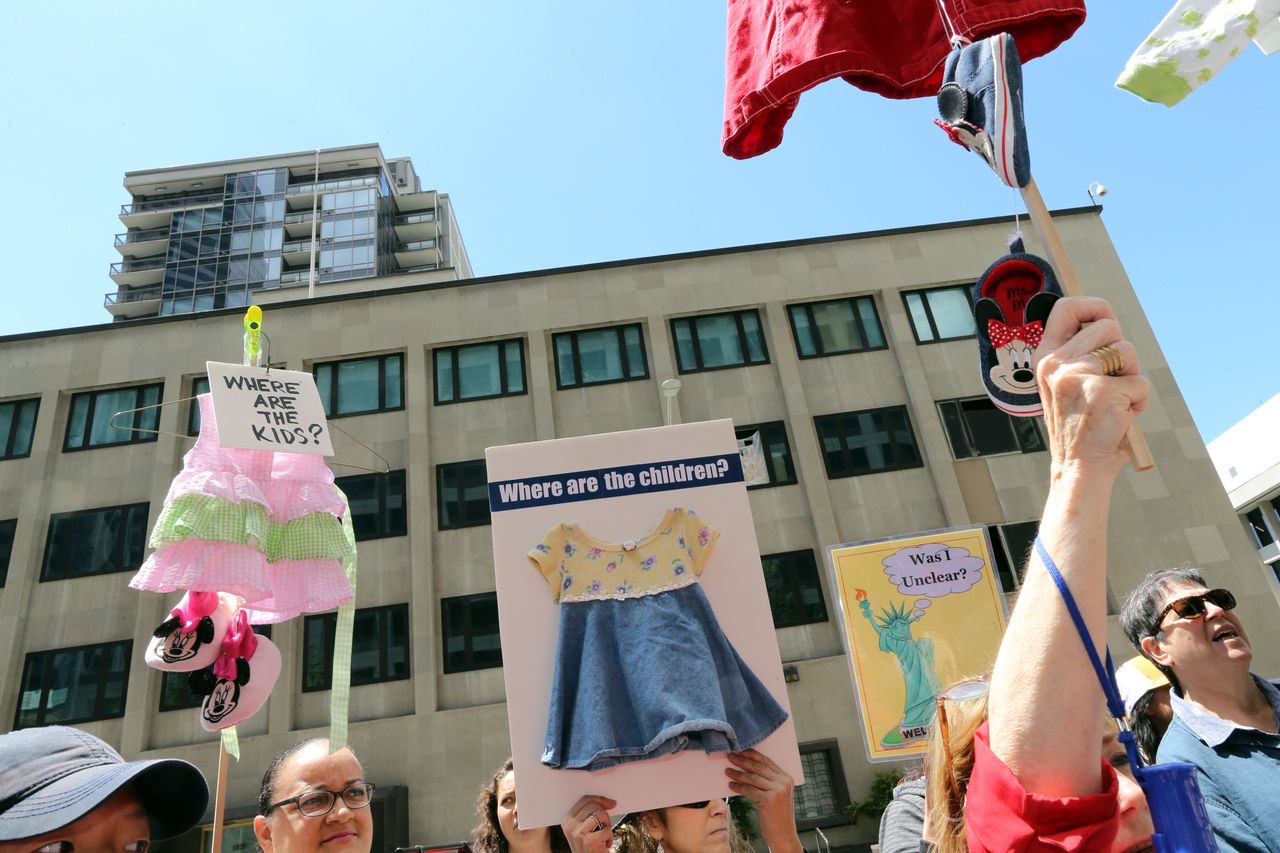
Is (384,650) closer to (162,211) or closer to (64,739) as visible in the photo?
(64,739)

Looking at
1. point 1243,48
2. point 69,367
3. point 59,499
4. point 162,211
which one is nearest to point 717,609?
point 1243,48

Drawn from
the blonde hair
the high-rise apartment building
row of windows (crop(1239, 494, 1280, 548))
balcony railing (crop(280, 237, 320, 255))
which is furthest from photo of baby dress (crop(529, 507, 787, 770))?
balcony railing (crop(280, 237, 320, 255))

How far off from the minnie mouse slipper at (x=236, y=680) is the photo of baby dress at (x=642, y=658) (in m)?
3.26

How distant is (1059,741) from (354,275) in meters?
60.0

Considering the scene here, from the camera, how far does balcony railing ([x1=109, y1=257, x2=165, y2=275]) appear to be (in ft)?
192

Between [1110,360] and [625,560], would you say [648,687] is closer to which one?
[625,560]

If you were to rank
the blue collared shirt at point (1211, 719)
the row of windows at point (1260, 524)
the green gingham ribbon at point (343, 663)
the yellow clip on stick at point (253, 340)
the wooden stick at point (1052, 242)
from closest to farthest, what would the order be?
1. the wooden stick at point (1052, 242)
2. the blue collared shirt at point (1211, 719)
3. the green gingham ribbon at point (343, 663)
4. the yellow clip on stick at point (253, 340)
5. the row of windows at point (1260, 524)

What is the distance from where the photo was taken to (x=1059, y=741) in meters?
1.30

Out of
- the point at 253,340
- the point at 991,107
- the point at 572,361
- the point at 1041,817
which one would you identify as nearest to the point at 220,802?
the point at 253,340

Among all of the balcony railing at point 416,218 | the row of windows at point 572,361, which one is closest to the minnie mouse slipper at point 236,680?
the row of windows at point 572,361

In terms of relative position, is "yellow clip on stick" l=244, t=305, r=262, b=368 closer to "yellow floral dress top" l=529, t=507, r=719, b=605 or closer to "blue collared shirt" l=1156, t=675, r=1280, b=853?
"yellow floral dress top" l=529, t=507, r=719, b=605

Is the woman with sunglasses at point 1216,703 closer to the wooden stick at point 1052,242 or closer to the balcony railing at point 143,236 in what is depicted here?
the wooden stick at point 1052,242

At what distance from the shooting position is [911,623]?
6.94 metres

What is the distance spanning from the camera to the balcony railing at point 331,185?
193ft
